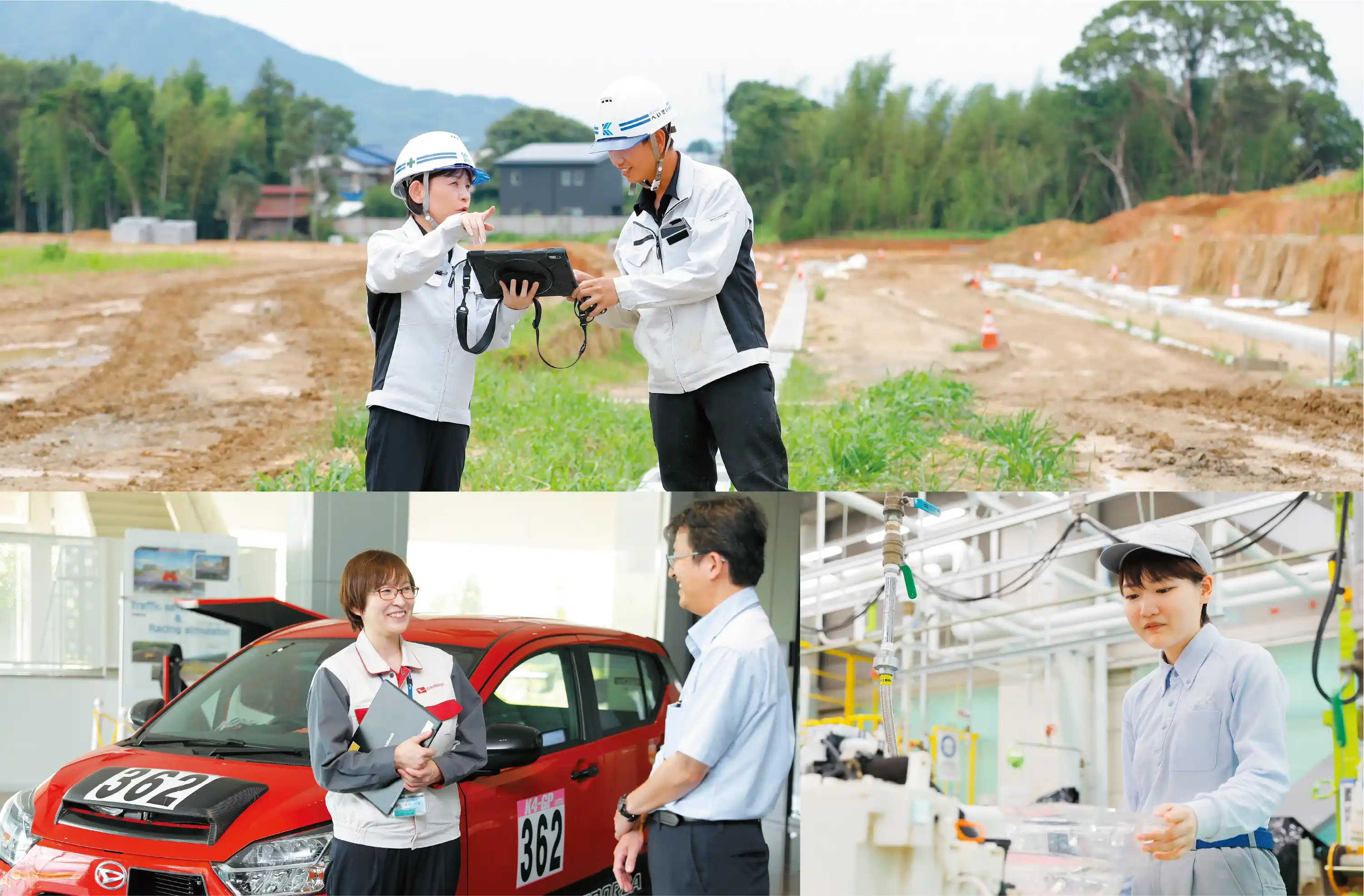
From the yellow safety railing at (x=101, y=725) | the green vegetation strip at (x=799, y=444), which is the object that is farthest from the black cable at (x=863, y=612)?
the green vegetation strip at (x=799, y=444)

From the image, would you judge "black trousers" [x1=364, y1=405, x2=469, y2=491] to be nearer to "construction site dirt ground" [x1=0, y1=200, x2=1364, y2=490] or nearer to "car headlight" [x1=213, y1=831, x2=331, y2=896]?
"car headlight" [x1=213, y1=831, x2=331, y2=896]

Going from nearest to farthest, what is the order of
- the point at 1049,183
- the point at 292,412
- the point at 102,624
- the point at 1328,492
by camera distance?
1. the point at 1328,492
2. the point at 102,624
3. the point at 292,412
4. the point at 1049,183

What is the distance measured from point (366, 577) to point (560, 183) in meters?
24.3

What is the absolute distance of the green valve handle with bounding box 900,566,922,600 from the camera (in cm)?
348

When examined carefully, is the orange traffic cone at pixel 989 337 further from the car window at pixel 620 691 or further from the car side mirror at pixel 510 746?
the car side mirror at pixel 510 746

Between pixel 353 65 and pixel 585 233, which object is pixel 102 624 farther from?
pixel 353 65

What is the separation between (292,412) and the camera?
57.8 feet

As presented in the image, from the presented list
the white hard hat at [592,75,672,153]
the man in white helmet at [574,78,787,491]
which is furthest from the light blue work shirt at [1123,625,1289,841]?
the white hard hat at [592,75,672,153]

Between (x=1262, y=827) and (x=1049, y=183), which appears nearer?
(x=1262, y=827)

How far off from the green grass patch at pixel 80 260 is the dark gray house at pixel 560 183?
19.6 ft

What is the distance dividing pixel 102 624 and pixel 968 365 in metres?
17.5

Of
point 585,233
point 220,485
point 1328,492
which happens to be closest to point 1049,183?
point 585,233

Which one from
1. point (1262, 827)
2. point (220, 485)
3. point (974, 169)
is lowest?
point (220, 485)

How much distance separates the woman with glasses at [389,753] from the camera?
119 inches
